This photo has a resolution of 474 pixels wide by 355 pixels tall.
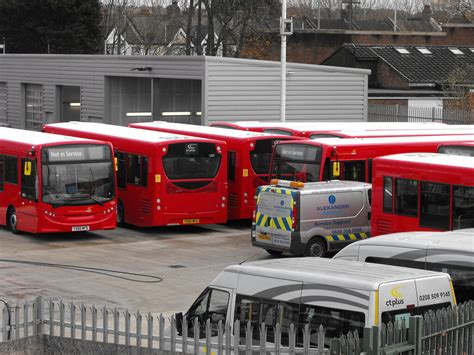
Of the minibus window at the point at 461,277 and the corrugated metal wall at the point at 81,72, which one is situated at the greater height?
the corrugated metal wall at the point at 81,72

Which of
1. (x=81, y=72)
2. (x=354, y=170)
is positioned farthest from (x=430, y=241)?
(x=81, y=72)

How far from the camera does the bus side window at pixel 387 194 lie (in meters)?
23.9

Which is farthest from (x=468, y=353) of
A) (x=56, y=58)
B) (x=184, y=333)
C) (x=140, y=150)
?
(x=56, y=58)

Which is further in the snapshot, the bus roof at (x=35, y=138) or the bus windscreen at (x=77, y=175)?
the bus roof at (x=35, y=138)

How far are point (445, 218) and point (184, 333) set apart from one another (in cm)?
1188

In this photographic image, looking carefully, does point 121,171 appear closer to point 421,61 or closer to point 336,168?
point 336,168

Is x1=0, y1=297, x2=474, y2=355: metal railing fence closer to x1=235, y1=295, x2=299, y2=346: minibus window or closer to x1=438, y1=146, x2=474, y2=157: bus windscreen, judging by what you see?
x1=235, y1=295, x2=299, y2=346: minibus window

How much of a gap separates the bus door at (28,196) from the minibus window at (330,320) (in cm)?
1556

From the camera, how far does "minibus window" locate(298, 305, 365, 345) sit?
40.7 ft

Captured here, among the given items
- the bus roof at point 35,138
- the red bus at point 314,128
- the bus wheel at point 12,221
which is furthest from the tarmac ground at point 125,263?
the red bus at point 314,128

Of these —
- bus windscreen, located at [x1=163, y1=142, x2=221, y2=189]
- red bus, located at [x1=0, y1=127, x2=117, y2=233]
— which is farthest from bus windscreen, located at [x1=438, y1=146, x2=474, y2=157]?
red bus, located at [x1=0, y1=127, x2=117, y2=233]

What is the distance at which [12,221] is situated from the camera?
1125 inches

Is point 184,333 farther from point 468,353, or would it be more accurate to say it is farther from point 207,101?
point 207,101

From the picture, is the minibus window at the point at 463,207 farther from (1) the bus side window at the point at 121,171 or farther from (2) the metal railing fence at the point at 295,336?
(1) the bus side window at the point at 121,171
